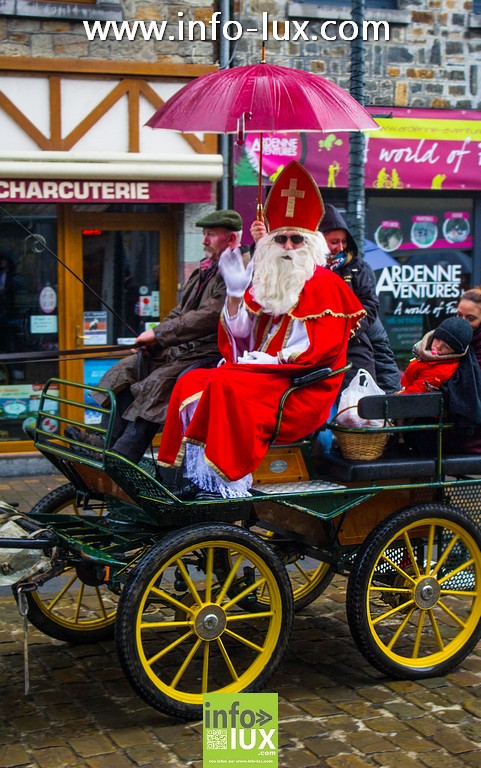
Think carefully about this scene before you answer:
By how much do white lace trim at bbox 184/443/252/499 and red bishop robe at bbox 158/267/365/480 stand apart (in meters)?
0.06

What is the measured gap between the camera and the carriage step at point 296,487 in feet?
14.5

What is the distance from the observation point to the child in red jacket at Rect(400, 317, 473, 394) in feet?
15.5

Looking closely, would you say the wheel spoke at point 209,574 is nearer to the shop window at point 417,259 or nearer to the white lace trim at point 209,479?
the white lace trim at point 209,479

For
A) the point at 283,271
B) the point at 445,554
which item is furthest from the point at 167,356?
the point at 445,554

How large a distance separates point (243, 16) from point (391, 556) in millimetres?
6117

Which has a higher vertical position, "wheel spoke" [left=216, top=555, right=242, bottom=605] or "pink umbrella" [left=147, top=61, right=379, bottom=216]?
"pink umbrella" [left=147, top=61, right=379, bottom=216]

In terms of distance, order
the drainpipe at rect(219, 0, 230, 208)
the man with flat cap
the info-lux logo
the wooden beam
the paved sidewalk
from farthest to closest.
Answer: the drainpipe at rect(219, 0, 230, 208), the wooden beam, the man with flat cap, the paved sidewalk, the info-lux logo

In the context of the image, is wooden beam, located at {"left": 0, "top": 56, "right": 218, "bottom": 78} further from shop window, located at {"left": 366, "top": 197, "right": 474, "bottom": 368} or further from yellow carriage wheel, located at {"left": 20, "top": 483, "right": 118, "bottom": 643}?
yellow carriage wheel, located at {"left": 20, "top": 483, "right": 118, "bottom": 643}

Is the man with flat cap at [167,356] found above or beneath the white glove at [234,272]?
beneath

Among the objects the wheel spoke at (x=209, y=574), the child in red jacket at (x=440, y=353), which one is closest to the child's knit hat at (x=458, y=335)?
the child in red jacket at (x=440, y=353)

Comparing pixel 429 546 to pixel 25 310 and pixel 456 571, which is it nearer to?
pixel 456 571

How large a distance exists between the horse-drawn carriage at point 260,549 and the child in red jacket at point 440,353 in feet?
0.54

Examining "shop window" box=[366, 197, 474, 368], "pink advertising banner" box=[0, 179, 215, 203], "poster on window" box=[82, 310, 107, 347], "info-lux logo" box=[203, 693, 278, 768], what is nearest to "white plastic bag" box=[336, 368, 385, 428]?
"info-lux logo" box=[203, 693, 278, 768]

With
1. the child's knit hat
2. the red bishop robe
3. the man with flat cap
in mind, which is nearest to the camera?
the red bishop robe
